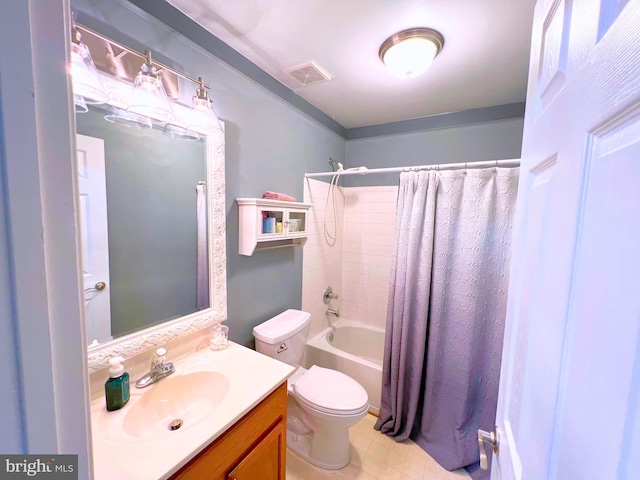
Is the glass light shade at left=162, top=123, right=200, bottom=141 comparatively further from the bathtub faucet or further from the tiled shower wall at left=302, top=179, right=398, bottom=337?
the bathtub faucet

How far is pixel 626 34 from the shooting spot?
276mm

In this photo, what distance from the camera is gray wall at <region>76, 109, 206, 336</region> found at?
3.26ft

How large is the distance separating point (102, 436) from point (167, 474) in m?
0.28

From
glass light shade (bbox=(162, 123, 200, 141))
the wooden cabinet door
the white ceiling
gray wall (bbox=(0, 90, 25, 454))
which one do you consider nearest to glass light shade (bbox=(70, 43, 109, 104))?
glass light shade (bbox=(162, 123, 200, 141))

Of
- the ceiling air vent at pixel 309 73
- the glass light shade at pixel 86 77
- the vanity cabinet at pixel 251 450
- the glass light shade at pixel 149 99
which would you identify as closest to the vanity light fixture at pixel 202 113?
the glass light shade at pixel 149 99

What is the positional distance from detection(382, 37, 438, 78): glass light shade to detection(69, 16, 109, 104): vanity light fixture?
1333mm

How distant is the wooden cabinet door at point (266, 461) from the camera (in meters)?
0.90

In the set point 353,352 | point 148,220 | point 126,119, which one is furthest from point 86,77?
point 353,352

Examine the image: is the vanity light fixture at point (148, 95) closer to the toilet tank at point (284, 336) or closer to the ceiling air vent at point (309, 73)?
the ceiling air vent at point (309, 73)

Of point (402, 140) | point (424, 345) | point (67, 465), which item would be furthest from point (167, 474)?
point (402, 140)

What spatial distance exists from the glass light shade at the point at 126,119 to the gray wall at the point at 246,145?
11.0 inches

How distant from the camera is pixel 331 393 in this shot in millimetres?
1505

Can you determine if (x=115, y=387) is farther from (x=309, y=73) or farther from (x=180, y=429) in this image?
(x=309, y=73)

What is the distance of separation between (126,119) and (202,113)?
311mm
